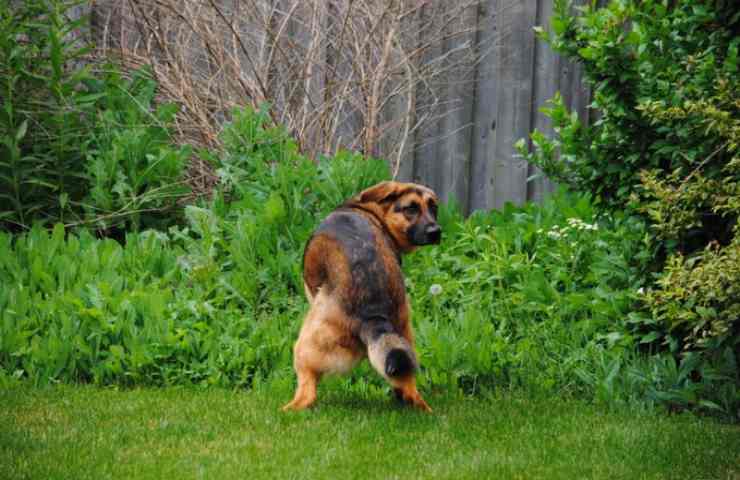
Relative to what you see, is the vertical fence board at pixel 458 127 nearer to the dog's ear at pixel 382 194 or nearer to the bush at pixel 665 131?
the bush at pixel 665 131

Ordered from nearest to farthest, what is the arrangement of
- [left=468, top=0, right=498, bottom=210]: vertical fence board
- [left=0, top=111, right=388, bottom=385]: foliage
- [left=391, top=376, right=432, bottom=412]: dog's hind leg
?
[left=391, top=376, right=432, bottom=412]: dog's hind leg, [left=0, top=111, right=388, bottom=385]: foliage, [left=468, top=0, right=498, bottom=210]: vertical fence board

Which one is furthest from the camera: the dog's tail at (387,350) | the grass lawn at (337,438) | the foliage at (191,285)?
the foliage at (191,285)

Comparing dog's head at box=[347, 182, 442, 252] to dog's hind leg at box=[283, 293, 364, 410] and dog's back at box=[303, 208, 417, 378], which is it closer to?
dog's back at box=[303, 208, 417, 378]

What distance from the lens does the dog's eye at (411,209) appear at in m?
5.18

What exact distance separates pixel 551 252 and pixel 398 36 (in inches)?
98.4

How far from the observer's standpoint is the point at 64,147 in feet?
25.5

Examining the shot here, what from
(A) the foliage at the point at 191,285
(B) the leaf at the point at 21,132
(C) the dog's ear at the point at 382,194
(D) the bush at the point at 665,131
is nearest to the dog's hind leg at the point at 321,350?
(C) the dog's ear at the point at 382,194

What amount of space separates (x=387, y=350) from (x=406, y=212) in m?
0.86

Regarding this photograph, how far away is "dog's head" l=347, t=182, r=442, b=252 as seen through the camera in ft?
16.8

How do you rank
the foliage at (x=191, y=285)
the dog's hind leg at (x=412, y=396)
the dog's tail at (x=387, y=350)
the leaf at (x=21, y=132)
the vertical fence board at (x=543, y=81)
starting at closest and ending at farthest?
the dog's tail at (x=387, y=350) → the dog's hind leg at (x=412, y=396) → the foliage at (x=191, y=285) → the leaf at (x=21, y=132) → the vertical fence board at (x=543, y=81)

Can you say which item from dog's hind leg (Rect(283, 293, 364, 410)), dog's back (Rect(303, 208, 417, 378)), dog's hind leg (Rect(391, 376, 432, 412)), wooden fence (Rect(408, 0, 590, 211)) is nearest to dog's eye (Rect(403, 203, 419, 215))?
dog's back (Rect(303, 208, 417, 378))

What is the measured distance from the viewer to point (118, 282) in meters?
6.36

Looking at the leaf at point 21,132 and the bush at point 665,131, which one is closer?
the bush at point 665,131

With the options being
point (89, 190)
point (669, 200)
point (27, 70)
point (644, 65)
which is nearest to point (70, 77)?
point (27, 70)
